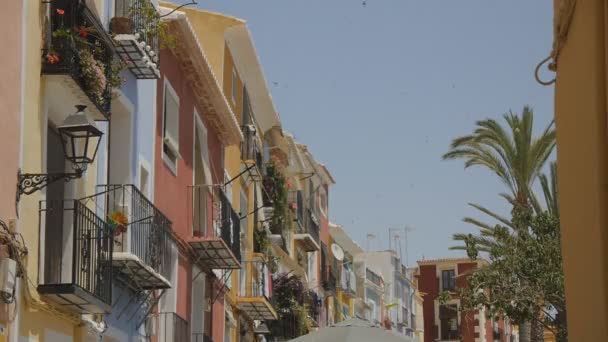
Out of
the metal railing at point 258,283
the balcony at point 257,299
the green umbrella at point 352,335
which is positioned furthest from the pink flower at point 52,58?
the metal railing at point 258,283

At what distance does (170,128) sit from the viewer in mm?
22203

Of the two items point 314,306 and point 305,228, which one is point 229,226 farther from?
point 314,306

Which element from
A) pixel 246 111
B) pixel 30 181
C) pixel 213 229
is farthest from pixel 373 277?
pixel 30 181

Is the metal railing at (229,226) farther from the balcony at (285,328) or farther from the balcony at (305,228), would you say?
the balcony at (305,228)

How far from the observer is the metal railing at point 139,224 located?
680 inches

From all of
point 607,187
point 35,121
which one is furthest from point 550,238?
point 607,187

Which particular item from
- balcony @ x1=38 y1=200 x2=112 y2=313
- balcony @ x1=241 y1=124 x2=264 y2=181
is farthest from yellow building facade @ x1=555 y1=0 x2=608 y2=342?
balcony @ x1=241 y1=124 x2=264 y2=181

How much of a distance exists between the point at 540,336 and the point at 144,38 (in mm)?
17383

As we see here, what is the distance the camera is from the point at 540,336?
31.7 m

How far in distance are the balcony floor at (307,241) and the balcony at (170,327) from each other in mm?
22672

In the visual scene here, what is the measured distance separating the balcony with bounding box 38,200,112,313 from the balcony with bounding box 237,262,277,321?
650 inches

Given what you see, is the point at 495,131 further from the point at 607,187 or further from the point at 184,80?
the point at 607,187

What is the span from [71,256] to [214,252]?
10995 millimetres

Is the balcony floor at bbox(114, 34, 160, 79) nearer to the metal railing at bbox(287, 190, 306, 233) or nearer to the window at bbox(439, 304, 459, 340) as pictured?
the metal railing at bbox(287, 190, 306, 233)
